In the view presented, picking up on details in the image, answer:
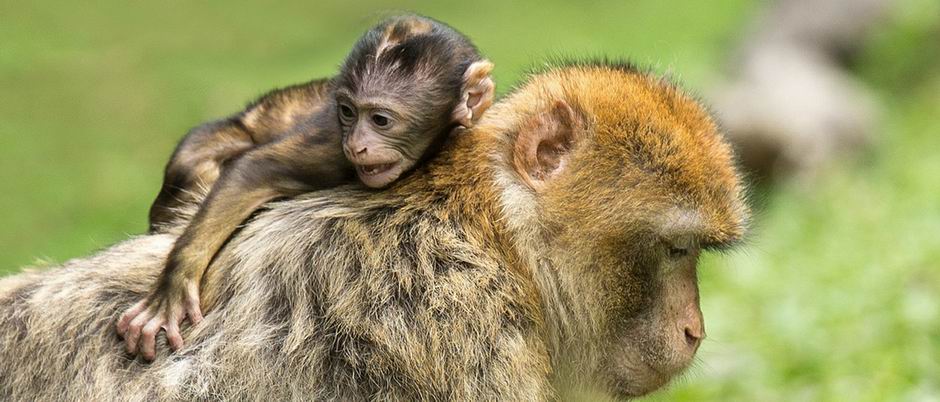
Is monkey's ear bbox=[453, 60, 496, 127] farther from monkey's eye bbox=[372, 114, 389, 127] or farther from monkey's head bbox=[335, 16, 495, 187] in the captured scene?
monkey's eye bbox=[372, 114, 389, 127]

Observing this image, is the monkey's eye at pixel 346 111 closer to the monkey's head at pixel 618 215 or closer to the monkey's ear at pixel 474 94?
the monkey's ear at pixel 474 94

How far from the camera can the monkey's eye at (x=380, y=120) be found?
15.3 feet

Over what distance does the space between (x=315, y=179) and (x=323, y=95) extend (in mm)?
751

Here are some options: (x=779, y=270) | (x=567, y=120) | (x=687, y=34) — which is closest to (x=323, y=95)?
(x=567, y=120)

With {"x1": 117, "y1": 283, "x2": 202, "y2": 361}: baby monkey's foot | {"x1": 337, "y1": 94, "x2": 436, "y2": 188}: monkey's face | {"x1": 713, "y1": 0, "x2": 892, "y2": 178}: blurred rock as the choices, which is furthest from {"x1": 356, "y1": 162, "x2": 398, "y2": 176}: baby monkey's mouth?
{"x1": 713, "y1": 0, "x2": 892, "y2": 178}: blurred rock

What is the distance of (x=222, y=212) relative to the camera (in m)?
4.50

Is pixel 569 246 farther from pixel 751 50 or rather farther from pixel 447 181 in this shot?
pixel 751 50

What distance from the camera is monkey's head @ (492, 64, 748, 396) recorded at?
4477mm

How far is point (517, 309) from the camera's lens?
171 inches

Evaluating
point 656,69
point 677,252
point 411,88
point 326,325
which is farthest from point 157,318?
point 656,69

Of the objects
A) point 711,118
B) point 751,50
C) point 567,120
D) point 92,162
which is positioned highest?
point 751,50

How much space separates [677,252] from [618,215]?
289 millimetres

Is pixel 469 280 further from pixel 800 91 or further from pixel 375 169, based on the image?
pixel 800 91

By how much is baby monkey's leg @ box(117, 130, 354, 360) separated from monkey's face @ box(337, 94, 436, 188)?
4.3 inches
